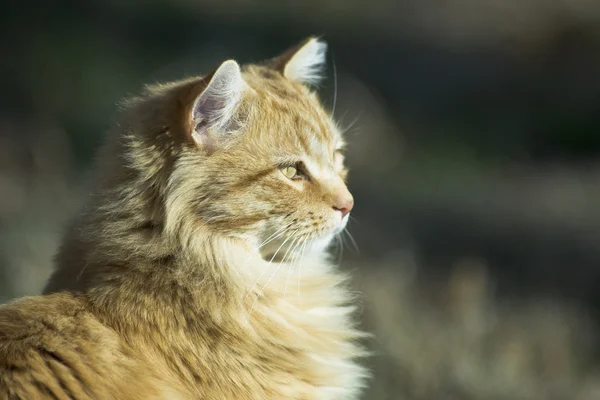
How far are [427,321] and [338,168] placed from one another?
200 centimetres

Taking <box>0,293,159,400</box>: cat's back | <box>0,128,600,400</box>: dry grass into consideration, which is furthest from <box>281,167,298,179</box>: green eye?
<box>0,128,600,400</box>: dry grass

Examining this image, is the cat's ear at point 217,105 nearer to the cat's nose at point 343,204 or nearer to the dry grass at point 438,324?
the cat's nose at point 343,204

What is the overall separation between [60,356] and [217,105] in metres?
0.90

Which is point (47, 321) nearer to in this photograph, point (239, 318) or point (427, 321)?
point (239, 318)

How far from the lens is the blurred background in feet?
14.9

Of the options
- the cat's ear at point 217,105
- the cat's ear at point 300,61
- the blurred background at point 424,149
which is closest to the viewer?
the cat's ear at point 217,105

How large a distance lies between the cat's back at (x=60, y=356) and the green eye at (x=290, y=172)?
2.52ft

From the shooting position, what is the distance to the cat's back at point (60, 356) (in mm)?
2322

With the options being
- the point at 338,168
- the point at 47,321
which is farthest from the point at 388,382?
the point at 47,321

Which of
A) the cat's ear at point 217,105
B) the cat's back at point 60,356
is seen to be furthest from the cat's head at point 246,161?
the cat's back at point 60,356

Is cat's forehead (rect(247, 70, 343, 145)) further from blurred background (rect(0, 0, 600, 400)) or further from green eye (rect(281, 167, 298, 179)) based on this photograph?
blurred background (rect(0, 0, 600, 400))

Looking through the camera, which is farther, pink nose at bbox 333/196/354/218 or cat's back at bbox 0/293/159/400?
pink nose at bbox 333/196/354/218

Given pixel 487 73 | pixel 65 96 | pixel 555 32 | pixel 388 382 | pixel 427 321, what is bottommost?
pixel 388 382

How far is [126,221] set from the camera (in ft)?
8.74
